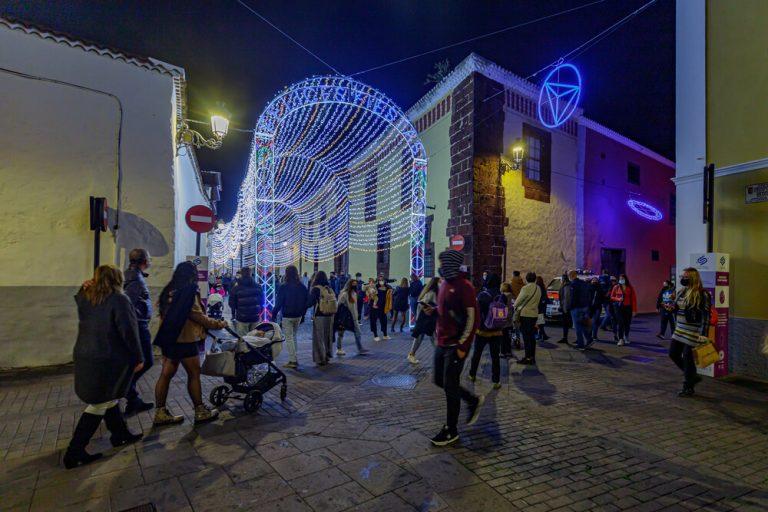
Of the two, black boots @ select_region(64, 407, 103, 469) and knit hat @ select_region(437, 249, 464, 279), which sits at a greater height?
knit hat @ select_region(437, 249, 464, 279)

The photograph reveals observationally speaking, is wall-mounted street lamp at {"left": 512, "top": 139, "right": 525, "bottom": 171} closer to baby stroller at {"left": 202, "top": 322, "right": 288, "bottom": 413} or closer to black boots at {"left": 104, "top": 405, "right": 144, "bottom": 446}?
baby stroller at {"left": 202, "top": 322, "right": 288, "bottom": 413}

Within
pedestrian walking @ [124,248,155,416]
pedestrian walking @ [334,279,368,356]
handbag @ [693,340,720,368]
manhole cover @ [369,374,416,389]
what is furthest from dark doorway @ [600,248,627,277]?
pedestrian walking @ [124,248,155,416]

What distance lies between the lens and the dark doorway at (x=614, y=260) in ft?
54.4

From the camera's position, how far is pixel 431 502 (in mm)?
2930

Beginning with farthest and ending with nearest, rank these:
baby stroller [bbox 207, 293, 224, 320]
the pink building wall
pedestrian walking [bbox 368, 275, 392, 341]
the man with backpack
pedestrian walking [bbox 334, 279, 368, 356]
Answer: the pink building wall → baby stroller [bbox 207, 293, 224, 320] → pedestrian walking [bbox 368, 275, 392, 341] → pedestrian walking [bbox 334, 279, 368, 356] → the man with backpack

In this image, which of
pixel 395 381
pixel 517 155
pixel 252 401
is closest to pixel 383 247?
pixel 517 155

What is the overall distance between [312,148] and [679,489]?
13.8 m

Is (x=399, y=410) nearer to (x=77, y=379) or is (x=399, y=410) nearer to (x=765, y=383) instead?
(x=77, y=379)

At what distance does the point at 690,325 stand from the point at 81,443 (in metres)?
7.23

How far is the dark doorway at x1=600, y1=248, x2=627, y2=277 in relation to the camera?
54.4 feet

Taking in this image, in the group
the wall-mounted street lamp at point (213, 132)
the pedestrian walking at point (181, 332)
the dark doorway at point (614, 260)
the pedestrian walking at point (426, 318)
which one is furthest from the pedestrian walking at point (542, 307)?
the dark doorway at point (614, 260)

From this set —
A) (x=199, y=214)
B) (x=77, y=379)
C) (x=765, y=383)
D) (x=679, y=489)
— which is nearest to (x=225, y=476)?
(x=77, y=379)

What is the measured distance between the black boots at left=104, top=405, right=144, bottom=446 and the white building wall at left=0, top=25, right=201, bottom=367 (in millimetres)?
4298

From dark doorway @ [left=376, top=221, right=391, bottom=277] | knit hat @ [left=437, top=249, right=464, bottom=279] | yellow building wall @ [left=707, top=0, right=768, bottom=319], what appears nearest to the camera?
knit hat @ [left=437, top=249, right=464, bottom=279]
